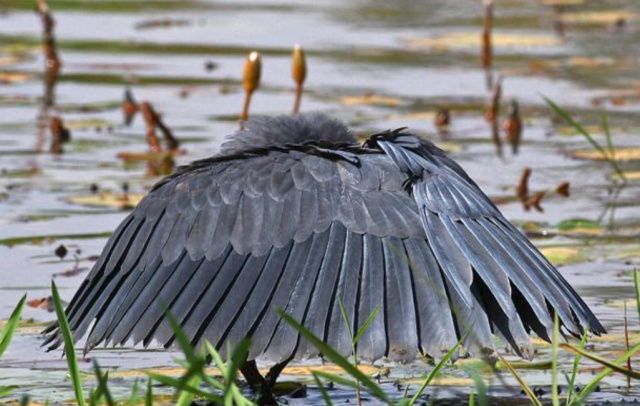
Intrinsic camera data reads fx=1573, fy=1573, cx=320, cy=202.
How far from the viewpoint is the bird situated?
3.71 metres

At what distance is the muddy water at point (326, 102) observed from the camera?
5.25m

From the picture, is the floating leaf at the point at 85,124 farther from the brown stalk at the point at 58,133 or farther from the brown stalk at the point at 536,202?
the brown stalk at the point at 536,202

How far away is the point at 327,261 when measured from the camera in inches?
153

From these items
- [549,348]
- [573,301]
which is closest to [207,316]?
[573,301]

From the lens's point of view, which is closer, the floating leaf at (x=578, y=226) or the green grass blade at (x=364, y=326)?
the green grass blade at (x=364, y=326)

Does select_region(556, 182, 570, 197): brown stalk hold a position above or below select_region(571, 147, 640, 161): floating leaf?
below

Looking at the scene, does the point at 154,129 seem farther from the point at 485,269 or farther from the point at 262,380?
the point at 485,269

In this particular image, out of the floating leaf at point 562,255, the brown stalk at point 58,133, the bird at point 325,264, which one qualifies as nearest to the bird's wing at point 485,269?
the bird at point 325,264

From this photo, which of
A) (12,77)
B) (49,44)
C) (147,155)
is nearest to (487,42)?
(49,44)

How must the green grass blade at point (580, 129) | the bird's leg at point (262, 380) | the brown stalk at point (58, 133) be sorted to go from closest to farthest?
the bird's leg at point (262, 380), the green grass blade at point (580, 129), the brown stalk at point (58, 133)

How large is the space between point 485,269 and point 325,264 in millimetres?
400

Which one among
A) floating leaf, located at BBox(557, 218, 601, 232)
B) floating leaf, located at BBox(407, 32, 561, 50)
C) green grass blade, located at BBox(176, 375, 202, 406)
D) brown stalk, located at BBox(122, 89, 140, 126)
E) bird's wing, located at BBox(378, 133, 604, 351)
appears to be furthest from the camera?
floating leaf, located at BBox(407, 32, 561, 50)

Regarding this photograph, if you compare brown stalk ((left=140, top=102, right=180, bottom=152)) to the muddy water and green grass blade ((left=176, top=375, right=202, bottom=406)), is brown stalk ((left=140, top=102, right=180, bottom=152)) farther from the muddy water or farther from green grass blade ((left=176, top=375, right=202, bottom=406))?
green grass blade ((left=176, top=375, right=202, bottom=406))

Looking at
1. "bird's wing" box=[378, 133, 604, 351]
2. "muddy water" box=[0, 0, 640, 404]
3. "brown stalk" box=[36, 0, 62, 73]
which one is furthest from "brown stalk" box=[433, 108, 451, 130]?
"bird's wing" box=[378, 133, 604, 351]
